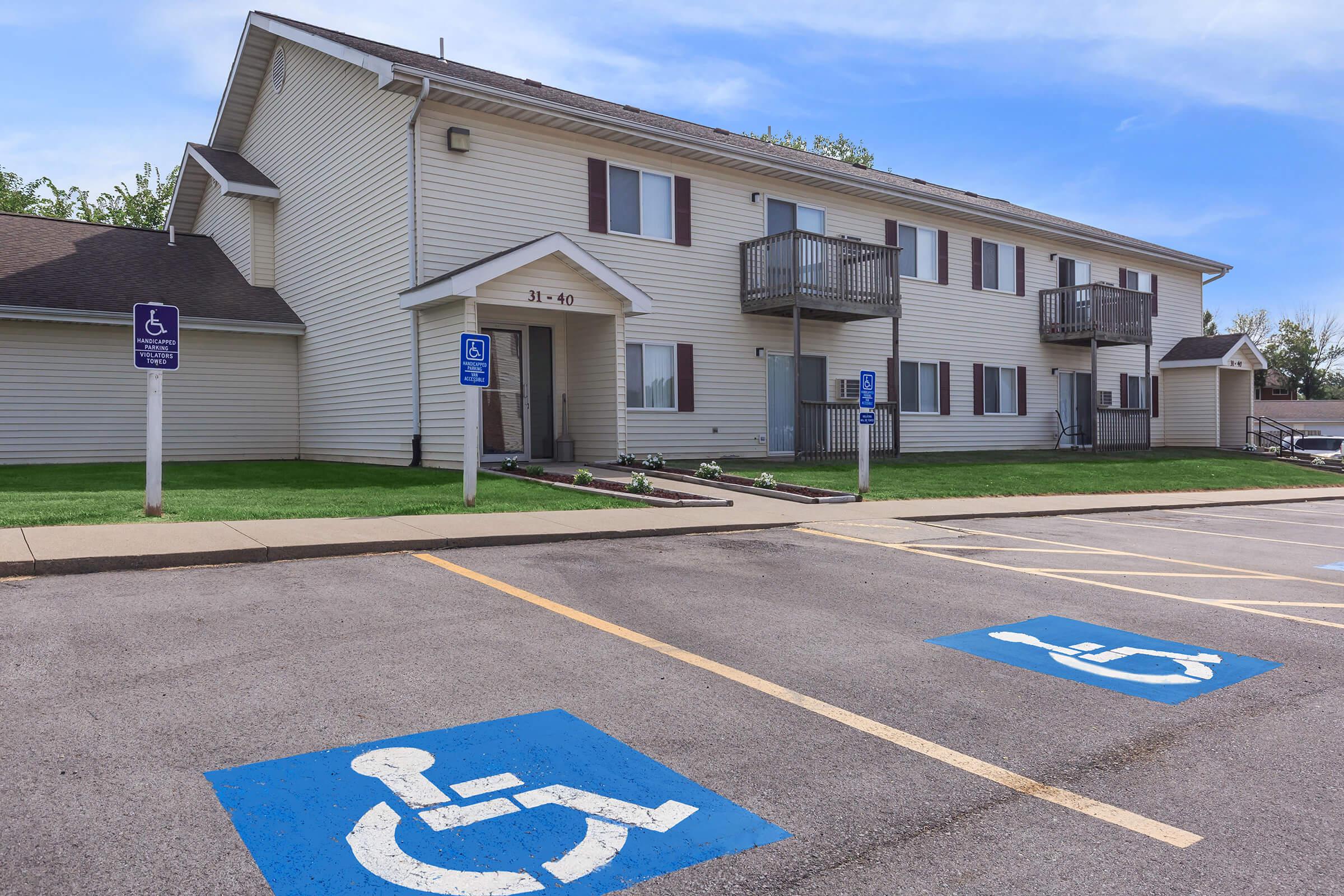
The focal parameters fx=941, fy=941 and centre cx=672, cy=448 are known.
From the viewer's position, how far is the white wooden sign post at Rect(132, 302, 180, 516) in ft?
31.1

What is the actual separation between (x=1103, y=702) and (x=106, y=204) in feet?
163

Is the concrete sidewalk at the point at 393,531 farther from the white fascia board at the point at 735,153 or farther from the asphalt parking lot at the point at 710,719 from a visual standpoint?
the white fascia board at the point at 735,153

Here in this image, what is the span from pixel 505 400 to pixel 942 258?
1269cm

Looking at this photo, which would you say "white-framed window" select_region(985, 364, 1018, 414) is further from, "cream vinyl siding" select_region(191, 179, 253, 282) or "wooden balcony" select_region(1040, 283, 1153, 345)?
"cream vinyl siding" select_region(191, 179, 253, 282)

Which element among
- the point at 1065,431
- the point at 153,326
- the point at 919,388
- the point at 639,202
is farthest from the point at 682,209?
the point at 1065,431

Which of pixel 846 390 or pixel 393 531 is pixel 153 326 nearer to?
pixel 393 531

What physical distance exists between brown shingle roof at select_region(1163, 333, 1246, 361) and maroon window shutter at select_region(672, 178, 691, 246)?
64.5ft

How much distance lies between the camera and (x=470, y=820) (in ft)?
10.3

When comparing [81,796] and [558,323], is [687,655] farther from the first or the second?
[558,323]

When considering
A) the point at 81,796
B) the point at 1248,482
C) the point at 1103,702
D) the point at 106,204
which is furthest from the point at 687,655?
the point at 106,204

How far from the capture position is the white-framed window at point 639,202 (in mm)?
18375

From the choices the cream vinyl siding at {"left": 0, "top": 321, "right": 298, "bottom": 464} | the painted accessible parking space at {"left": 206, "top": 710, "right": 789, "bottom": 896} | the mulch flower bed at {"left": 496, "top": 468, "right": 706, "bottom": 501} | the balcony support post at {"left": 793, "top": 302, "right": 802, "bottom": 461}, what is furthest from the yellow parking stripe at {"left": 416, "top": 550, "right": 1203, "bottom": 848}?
the cream vinyl siding at {"left": 0, "top": 321, "right": 298, "bottom": 464}

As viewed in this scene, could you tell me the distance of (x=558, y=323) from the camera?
18.0 metres

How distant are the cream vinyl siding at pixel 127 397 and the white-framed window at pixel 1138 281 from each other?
24.4m
